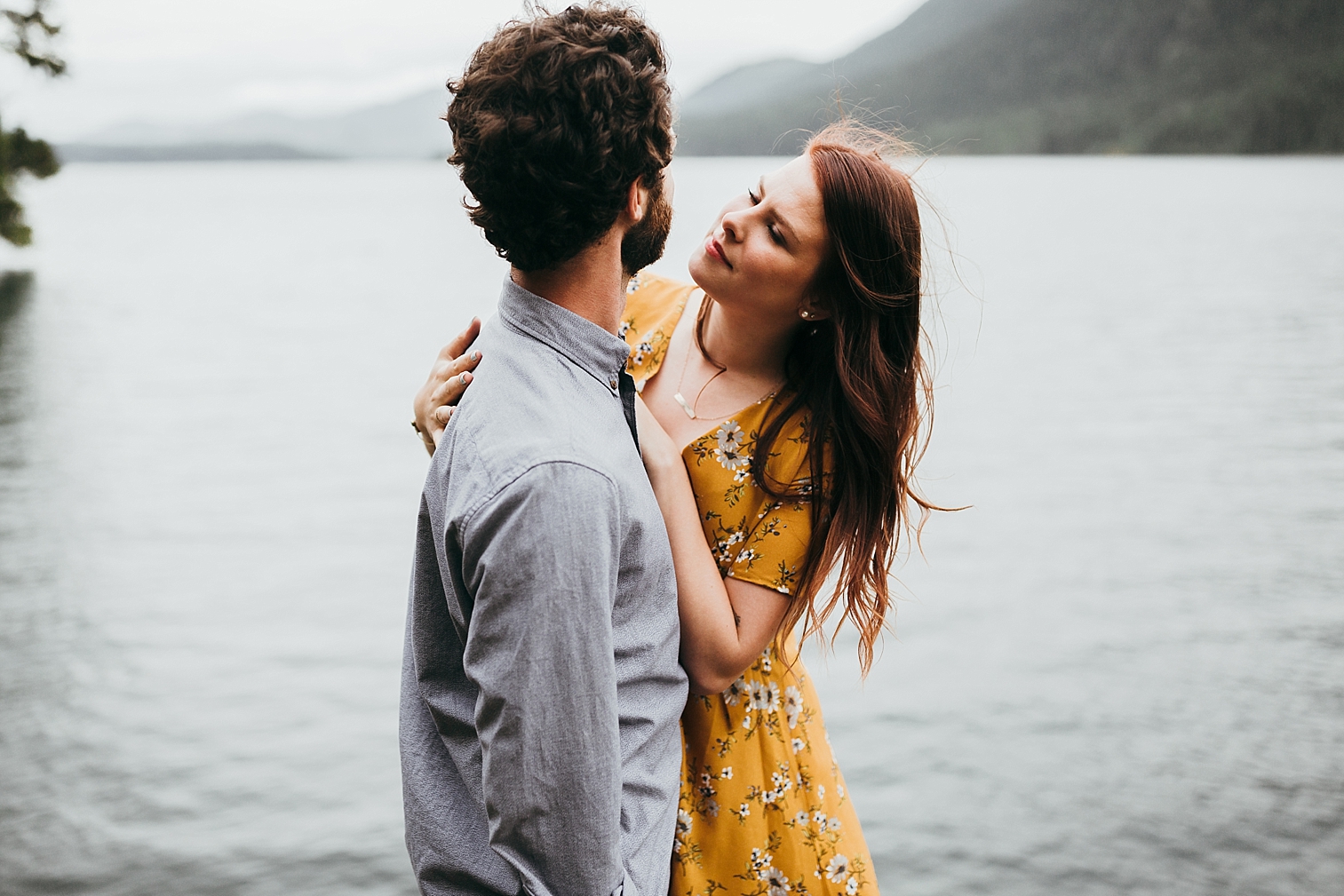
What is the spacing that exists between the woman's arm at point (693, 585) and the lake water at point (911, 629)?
2.12 feet

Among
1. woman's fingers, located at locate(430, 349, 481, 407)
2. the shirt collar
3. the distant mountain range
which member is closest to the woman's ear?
the shirt collar

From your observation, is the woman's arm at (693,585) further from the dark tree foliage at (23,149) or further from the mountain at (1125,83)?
the mountain at (1125,83)

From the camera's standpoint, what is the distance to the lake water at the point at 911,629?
5.35 metres

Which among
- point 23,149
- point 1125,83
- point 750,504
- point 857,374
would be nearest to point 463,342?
point 750,504

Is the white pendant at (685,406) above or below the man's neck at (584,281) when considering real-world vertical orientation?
below

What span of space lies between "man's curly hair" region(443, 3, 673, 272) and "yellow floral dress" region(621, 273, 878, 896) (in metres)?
0.77

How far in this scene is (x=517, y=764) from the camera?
1466 millimetres

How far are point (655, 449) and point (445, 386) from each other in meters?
0.42

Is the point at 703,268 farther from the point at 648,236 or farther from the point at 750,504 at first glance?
the point at 750,504

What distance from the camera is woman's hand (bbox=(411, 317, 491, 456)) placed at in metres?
1.78

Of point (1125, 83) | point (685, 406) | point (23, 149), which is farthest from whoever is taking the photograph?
point (1125, 83)

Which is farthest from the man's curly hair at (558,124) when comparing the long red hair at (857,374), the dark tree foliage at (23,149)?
the dark tree foliage at (23,149)

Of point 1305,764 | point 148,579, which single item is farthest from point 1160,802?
point 148,579

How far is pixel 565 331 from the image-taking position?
1.66 meters
